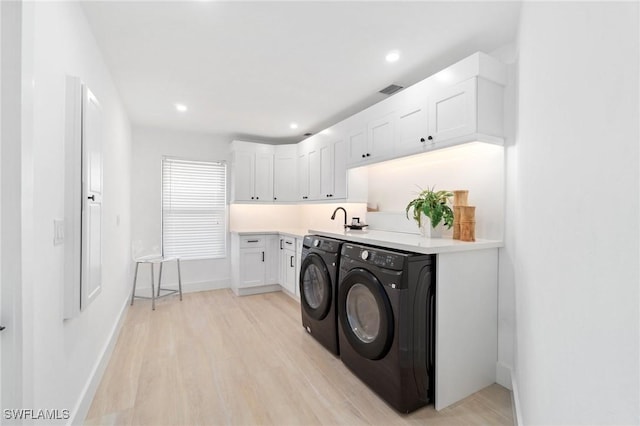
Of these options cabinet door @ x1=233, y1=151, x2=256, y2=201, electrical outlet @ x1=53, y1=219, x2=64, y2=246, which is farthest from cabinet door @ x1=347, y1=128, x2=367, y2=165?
electrical outlet @ x1=53, y1=219, x2=64, y2=246

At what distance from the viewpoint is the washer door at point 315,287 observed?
8.19ft

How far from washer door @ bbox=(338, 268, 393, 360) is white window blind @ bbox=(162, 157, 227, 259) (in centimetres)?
307

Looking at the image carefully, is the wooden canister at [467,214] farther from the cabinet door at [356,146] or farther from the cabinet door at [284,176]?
the cabinet door at [284,176]

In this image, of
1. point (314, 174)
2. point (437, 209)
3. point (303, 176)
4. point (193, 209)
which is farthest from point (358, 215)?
point (193, 209)

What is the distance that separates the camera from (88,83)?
190cm

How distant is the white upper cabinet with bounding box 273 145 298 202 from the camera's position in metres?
4.65

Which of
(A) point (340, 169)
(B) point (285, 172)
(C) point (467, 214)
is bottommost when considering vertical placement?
(C) point (467, 214)

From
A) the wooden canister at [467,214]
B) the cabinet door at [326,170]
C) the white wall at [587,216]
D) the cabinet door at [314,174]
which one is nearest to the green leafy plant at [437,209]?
the wooden canister at [467,214]

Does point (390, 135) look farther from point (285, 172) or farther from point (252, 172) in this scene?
point (252, 172)

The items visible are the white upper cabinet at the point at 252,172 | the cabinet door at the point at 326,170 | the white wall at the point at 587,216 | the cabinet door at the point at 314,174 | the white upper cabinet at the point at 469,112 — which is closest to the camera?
the white wall at the point at 587,216

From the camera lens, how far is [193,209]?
4562 millimetres

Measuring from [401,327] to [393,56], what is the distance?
6.61 ft

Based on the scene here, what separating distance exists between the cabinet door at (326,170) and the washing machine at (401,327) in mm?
1866

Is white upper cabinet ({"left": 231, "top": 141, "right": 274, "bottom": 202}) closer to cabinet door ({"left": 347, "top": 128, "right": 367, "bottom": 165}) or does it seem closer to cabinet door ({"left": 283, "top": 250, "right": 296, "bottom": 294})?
cabinet door ({"left": 283, "top": 250, "right": 296, "bottom": 294})
